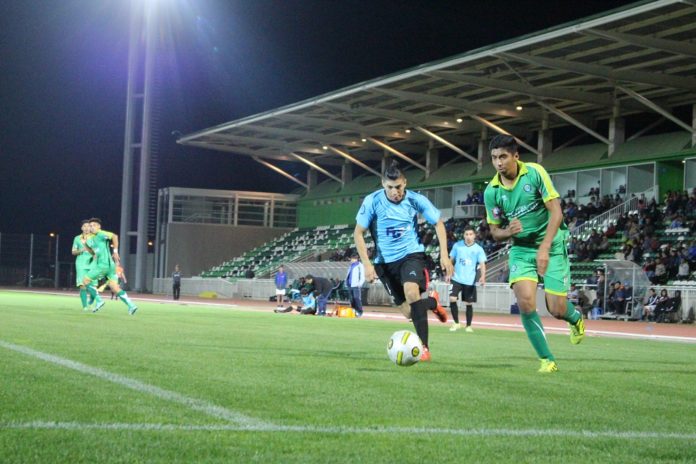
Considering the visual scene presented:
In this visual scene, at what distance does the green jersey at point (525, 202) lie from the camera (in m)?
9.40

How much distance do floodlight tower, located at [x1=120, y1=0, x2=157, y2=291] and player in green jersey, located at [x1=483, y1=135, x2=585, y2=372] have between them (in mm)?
54002

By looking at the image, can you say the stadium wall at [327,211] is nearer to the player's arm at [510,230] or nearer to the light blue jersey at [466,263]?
the light blue jersey at [466,263]

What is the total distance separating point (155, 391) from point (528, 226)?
416 centimetres

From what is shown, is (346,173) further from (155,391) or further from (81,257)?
(155,391)

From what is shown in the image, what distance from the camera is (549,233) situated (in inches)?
359

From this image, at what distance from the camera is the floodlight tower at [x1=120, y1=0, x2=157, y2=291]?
6156 cm

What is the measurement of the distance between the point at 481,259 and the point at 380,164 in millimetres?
46611

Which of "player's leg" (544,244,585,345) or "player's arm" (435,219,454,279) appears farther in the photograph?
"player's arm" (435,219,454,279)

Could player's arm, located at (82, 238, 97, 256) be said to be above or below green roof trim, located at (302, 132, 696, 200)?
below

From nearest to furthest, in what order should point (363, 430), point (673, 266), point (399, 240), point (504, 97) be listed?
point (363, 430), point (399, 240), point (673, 266), point (504, 97)

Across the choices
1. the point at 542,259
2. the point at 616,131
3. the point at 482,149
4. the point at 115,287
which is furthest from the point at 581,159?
the point at 542,259

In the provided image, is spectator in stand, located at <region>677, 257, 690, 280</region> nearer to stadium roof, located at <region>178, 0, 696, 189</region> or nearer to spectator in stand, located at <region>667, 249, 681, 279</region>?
spectator in stand, located at <region>667, 249, 681, 279</region>

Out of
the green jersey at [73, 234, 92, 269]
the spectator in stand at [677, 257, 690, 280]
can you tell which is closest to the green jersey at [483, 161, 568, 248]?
the green jersey at [73, 234, 92, 269]

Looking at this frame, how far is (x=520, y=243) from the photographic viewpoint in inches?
381
